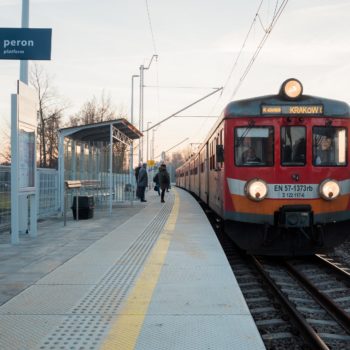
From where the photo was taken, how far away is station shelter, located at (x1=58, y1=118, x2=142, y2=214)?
1503 centimetres

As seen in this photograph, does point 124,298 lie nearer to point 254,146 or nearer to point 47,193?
point 254,146

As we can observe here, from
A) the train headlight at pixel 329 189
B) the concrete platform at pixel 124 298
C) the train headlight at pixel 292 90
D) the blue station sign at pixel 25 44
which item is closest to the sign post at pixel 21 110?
the blue station sign at pixel 25 44

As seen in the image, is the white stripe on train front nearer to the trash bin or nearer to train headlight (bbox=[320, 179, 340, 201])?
train headlight (bbox=[320, 179, 340, 201])

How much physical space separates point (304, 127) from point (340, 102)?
827 millimetres

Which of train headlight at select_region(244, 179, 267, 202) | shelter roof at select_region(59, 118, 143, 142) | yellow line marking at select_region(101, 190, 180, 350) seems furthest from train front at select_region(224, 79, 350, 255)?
shelter roof at select_region(59, 118, 143, 142)

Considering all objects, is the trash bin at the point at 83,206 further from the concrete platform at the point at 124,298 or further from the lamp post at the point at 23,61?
the lamp post at the point at 23,61

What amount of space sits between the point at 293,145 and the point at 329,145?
657 millimetres

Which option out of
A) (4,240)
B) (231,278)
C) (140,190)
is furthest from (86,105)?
(231,278)

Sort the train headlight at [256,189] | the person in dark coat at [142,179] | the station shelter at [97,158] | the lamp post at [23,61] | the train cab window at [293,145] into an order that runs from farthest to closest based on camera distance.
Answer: the person in dark coat at [142,179], the station shelter at [97,158], the lamp post at [23,61], the train cab window at [293,145], the train headlight at [256,189]

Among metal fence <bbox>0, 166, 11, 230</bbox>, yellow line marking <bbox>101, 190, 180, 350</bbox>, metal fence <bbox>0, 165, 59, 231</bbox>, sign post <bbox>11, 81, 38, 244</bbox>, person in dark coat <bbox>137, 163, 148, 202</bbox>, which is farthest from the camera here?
person in dark coat <bbox>137, 163, 148, 202</bbox>

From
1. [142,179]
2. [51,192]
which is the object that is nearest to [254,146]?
[51,192]

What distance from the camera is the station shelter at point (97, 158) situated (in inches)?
592

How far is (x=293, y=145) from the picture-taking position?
28.5 ft

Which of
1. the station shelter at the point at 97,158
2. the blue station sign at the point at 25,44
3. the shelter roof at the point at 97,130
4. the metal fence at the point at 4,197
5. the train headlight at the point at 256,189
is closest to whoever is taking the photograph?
the train headlight at the point at 256,189
